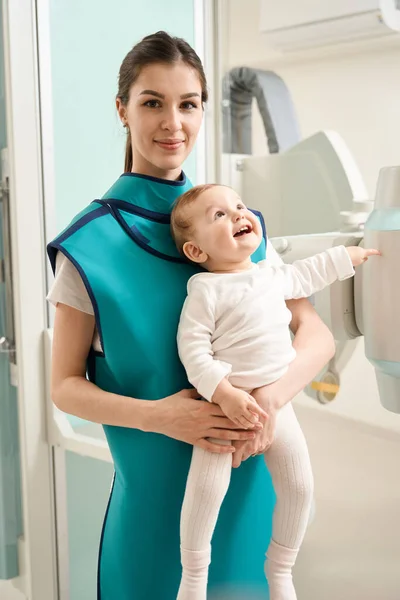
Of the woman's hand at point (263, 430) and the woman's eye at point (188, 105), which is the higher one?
the woman's eye at point (188, 105)

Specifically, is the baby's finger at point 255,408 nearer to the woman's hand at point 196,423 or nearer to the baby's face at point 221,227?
the woman's hand at point 196,423

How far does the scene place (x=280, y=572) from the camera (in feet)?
4.36

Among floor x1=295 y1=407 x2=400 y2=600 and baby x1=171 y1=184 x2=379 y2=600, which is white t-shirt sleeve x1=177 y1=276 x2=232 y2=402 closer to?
baby x1=171 y1=184 x2=379 y2=600

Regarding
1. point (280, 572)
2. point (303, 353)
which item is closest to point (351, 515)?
point (280, 572)

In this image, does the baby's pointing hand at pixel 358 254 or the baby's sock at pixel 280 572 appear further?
the baby's pointing hand at pixel 358 254

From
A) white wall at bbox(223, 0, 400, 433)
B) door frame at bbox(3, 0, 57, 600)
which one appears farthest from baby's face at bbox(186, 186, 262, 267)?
door frame at bbox(3, 0, 57, 600)

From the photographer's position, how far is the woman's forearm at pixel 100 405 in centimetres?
125

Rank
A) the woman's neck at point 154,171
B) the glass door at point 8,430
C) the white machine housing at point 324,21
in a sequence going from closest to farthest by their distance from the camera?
the woman's neck at point 154,171
the white machine housing at point 324,21
the glass door at point 8,430

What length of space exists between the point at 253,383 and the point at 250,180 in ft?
4.30

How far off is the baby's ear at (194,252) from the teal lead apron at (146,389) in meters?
0.07

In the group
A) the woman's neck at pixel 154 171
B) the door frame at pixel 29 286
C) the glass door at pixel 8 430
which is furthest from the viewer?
the glass door at pixel 8 430

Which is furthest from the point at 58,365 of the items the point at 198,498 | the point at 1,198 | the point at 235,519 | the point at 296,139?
the point at 296,139

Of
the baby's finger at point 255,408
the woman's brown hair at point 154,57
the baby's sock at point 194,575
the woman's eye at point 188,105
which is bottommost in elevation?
the baby's sock at point 194,575

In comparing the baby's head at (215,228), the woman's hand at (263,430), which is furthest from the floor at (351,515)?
the baby's head at (215,228)
